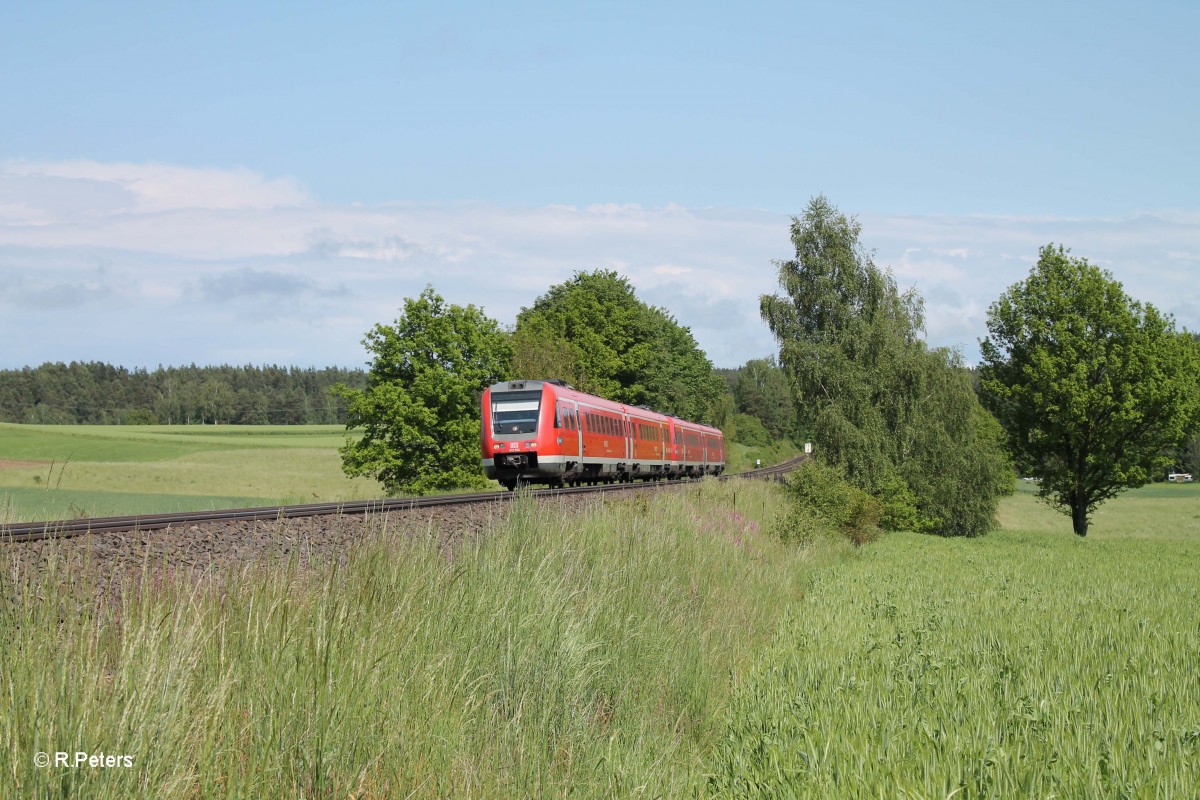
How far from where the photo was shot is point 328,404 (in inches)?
6594

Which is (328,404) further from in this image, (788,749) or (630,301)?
(788,749)

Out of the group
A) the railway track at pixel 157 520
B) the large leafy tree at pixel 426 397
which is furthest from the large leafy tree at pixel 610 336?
the railway track at pixel 157 520

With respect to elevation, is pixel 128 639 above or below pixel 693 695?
above

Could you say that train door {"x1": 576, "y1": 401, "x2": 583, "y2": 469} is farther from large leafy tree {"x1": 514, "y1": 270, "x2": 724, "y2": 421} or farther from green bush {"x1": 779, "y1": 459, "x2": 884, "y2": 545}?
large leafy tree {"x1": 514, "y1": 270, "x2": 724, "y2": 421}

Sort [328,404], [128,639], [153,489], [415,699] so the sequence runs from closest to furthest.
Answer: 1. [128,639]
2. [415,699]
3. [153,489]
4. [328,404]

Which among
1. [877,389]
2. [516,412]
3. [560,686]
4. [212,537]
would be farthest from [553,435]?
[560,686]

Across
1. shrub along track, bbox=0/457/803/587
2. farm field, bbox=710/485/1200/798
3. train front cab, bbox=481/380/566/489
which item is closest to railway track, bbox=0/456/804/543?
shrub along track, bbox=0/457/803/587

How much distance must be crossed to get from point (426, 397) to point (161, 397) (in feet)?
397

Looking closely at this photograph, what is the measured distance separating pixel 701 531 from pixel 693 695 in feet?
26.1

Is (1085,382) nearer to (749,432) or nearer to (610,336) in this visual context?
(610,336)

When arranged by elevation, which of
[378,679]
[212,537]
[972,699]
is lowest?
[972,699]

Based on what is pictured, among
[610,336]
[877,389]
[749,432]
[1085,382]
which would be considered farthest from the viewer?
[749,432]

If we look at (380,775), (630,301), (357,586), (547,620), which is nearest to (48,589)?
(380,775)

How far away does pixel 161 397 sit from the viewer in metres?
156
